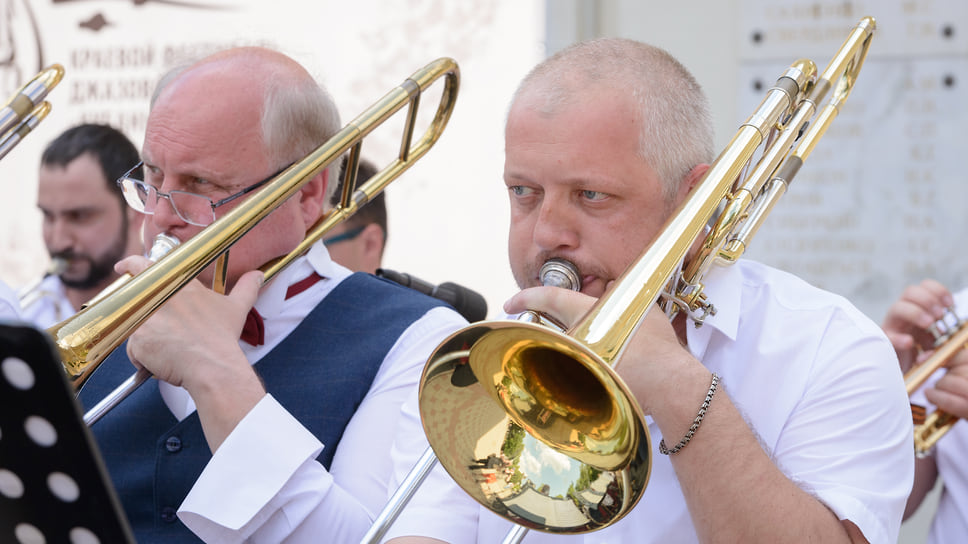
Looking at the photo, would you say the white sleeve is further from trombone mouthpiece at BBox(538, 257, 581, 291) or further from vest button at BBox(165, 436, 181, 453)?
vest button at BBox(165, 436, 181, 453)

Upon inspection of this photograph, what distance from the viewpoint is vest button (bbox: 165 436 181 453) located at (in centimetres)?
184

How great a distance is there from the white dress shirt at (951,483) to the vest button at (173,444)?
62.2 inches

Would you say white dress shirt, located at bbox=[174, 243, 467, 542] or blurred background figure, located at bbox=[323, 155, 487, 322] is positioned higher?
white dress shirt, located at bbox=[174, 243, 467, 542]

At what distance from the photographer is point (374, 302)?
6.81ft

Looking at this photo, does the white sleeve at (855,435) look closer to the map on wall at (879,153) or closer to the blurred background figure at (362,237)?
the blurred background figure at (362,237)

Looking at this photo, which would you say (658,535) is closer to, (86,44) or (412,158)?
(412,158)

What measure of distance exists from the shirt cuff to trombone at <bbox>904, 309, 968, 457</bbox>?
1.34 meters

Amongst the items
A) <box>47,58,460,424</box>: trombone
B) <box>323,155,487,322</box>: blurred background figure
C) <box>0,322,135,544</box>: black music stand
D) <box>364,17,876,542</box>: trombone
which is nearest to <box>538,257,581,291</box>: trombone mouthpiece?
<box>364,17,876,542</box>: trombone

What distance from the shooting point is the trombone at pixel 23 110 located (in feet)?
6.66

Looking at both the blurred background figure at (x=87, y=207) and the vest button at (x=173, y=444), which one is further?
the blurred background figure at (x=87, y=207)

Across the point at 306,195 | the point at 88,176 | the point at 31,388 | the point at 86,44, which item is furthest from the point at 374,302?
the point at 86,44

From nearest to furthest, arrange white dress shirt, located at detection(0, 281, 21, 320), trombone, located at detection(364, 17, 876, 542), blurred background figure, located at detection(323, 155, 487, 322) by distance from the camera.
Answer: trombone, located at detection(364, 17, 876, 542), white dress shirt, located at detection(0, 281, 21, 320), blurred background figure, located at detection(323, 155, 487, 322)

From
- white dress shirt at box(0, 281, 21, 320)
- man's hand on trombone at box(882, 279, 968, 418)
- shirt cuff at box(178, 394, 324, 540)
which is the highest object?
shirt cuff at box(178, 394, 324, 540)

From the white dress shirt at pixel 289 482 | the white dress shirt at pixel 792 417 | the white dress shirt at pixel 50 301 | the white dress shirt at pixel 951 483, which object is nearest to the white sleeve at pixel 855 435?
the white dress shirt at pixel 792 417
